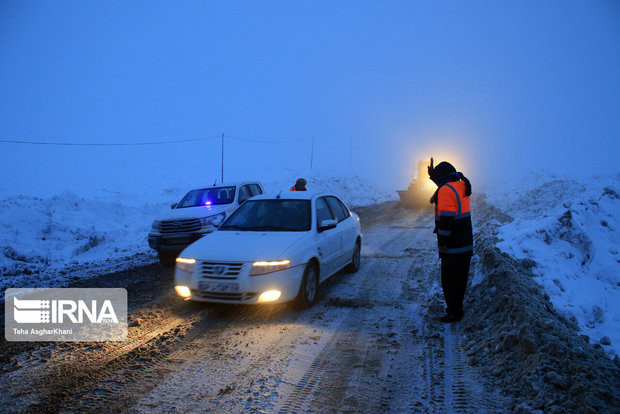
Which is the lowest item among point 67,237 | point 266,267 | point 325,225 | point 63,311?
point 67,237

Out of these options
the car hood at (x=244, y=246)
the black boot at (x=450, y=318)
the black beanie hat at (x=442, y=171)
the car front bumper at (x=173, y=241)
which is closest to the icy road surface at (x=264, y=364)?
the black boot at (x=450, y=318)

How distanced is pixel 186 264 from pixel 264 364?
6.46 feet

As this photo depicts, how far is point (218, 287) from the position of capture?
A: 4.88 metres

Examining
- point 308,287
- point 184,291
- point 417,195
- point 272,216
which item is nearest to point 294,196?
point 272,216

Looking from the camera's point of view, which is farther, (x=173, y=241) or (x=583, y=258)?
(x=173, y=241)

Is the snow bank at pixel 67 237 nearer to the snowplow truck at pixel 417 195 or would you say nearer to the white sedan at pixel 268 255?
the white sedan at pixel 268 255

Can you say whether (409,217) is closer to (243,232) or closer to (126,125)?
(243,232)

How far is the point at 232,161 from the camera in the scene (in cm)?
6112

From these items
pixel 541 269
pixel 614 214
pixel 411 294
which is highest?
pixel 614 214

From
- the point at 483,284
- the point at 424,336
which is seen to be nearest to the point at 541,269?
the point at 483,284

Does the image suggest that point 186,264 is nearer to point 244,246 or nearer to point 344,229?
point 244,246

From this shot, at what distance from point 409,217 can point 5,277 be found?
1413 cm

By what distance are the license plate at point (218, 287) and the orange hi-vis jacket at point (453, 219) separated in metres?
2.52

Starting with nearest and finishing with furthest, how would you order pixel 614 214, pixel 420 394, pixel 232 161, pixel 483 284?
pixel 420 394 < pixel 483 284 < pixel 614 214 < pixel 232 161
